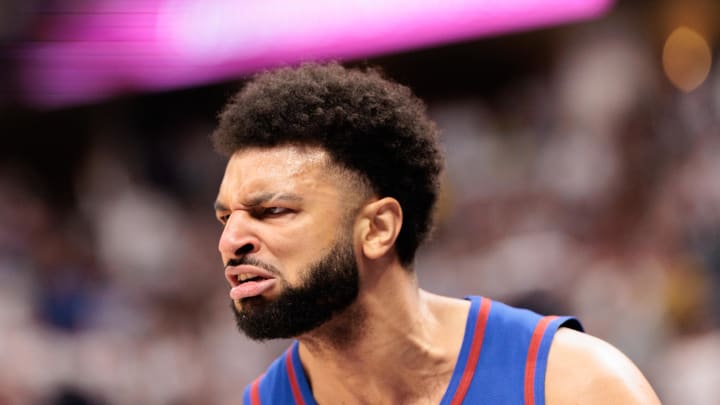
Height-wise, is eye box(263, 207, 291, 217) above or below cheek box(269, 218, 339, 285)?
above

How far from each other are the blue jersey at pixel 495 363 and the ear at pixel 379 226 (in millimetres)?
358

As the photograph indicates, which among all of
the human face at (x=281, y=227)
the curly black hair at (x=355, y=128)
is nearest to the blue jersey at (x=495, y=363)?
the curly black hair at (x=355, y=128)

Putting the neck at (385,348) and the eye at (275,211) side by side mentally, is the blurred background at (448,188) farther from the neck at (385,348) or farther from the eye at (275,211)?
the eye at (275,211)

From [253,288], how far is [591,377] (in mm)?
894

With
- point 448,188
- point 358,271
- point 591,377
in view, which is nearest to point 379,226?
point 358,271

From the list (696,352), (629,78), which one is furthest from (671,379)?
(629,78)

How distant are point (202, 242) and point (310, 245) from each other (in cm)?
583

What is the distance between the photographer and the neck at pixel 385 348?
2604mm

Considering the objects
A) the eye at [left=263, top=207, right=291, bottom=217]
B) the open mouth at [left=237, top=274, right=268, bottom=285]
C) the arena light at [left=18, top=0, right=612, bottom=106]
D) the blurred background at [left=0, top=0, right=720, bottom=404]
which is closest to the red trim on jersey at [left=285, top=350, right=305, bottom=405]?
the open mouth at [left=237, top=274, right=268, bottom=285]

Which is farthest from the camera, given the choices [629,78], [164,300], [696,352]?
[164,300]

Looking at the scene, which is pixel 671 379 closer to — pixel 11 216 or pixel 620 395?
pixel 620 395

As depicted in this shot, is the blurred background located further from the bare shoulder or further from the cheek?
the cheek

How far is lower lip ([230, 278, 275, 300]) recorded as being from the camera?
8.00ft

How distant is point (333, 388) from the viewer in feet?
8.90
